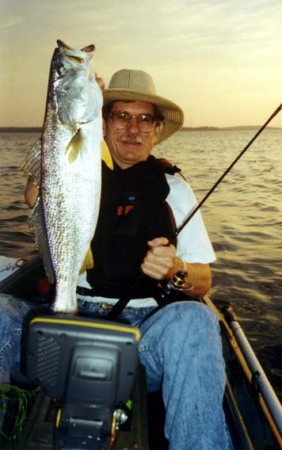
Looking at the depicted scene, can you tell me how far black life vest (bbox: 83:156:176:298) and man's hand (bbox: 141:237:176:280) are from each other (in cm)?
41

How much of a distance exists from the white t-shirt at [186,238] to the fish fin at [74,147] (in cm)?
128

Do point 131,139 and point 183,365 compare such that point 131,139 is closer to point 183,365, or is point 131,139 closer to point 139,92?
point 139,92

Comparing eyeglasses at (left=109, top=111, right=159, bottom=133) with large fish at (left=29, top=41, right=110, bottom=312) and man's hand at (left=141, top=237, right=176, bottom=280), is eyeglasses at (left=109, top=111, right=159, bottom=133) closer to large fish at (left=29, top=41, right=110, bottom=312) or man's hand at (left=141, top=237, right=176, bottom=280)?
large fish at (left=29, top=41, right=110, bottom=312)

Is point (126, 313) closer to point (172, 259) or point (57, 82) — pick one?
point (172, 259)

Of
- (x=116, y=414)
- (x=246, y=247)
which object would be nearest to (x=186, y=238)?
(x=116, y=414)

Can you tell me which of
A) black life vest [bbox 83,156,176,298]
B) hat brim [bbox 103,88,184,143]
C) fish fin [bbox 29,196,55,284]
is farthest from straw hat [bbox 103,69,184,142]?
fish fin [bbox 29,196,55,284]

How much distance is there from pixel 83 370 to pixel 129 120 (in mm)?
2417

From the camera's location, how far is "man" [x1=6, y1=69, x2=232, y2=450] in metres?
2.62

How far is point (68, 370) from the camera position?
2174 millimetres

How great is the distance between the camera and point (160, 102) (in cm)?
410

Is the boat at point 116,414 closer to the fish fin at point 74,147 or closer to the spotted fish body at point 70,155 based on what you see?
the spotted fish body at point 70,155

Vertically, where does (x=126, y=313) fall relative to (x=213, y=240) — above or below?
above

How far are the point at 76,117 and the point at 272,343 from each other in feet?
16.5

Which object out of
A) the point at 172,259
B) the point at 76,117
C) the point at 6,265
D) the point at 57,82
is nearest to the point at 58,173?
the point at 76,117
